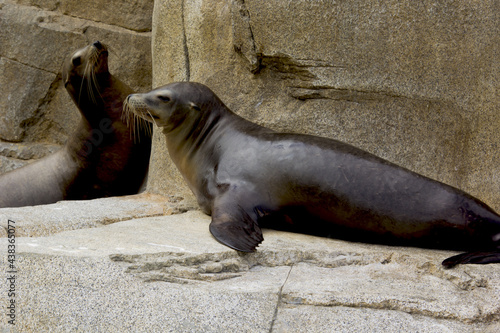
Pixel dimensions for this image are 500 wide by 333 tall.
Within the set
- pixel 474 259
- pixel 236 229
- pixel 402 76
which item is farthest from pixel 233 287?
pixel 402 76

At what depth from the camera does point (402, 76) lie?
14.8 ft

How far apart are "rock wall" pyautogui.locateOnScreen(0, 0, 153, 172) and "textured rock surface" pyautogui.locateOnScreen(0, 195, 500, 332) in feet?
15.3

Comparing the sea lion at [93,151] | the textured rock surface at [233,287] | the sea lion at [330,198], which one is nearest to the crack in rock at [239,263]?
the textured rock surface at [233,287]

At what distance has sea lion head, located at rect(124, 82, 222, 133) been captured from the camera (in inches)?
172

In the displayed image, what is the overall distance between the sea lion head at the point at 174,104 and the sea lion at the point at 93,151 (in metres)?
1.72

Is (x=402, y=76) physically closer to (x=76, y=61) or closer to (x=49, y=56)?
(x=76, y=61)

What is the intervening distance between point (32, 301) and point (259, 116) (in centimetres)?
279

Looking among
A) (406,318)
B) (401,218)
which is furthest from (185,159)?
(406,318)

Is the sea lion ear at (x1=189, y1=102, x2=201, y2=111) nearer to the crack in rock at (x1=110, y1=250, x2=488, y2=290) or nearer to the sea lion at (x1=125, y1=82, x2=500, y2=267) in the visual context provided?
the sea lion at (x1=125, y1=82, x2=500, y2=267)

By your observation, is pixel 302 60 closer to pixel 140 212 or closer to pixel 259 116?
pixel 259 116

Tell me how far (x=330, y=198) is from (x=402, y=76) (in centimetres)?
137

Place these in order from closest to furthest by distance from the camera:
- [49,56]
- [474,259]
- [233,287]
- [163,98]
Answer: [233,287]
[474,259]
[163,98]
[49,56]

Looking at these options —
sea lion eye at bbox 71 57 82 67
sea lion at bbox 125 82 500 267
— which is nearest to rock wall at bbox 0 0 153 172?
sea lion eye at bbox 71 57 82 67

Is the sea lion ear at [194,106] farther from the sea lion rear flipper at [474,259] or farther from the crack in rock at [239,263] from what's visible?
the sea lion rear flipper at [474,259]
